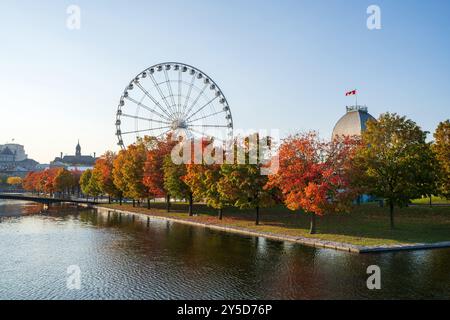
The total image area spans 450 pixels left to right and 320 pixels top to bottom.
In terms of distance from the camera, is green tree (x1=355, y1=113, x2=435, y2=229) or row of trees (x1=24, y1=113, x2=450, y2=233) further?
green tree (x1=355, y1=113, x2=435, y2=229)

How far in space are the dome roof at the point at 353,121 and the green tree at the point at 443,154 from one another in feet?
103

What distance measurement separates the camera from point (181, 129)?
7669 centimetres

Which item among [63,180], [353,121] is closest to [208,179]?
[353,121]

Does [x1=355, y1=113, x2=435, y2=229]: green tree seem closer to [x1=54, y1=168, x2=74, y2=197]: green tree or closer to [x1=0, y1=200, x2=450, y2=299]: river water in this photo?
[x1=0, y1=200, x2=450, y2=299]: river water

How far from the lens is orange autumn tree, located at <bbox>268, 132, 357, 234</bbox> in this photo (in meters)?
38.2

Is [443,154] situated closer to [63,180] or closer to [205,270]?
[205,270]

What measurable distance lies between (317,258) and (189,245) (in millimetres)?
12369

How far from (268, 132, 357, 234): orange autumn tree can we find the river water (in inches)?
203

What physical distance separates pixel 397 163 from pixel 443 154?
14013mm

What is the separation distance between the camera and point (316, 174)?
39.4 meters

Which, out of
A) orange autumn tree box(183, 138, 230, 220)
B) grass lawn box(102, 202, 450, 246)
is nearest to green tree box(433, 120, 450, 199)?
grass lawn box(102, 202, 450, 246)

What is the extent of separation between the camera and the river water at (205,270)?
838 inches
